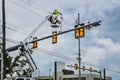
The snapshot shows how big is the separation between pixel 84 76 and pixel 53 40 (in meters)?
83.3

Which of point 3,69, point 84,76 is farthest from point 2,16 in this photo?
point 84,76

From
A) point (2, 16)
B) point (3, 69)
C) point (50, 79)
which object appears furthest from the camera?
point (50, 79)

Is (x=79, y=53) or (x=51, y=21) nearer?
(x=51, y=21)

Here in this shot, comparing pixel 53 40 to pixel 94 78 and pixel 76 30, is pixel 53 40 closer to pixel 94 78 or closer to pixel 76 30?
pixel 76 30

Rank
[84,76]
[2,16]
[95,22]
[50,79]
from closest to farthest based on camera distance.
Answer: [95,22] → [2,16] → [84,76] → [50,79]

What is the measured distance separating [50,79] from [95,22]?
320ft

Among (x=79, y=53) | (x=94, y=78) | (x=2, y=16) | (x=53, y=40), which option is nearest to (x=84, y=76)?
(x=94, y=78)

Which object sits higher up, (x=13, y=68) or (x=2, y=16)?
(x=2, y=16)

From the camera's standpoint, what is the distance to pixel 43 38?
29.7 metres

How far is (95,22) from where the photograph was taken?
26797mm

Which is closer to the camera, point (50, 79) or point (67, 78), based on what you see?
point (67, 78)

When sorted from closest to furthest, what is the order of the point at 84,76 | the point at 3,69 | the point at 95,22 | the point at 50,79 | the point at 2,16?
the point at 95,22, the point at 3,69, the point at 2,16, the point at 84,76, the point at 50,79

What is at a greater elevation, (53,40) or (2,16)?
(2,16)

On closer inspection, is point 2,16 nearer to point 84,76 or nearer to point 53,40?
point 53,40
